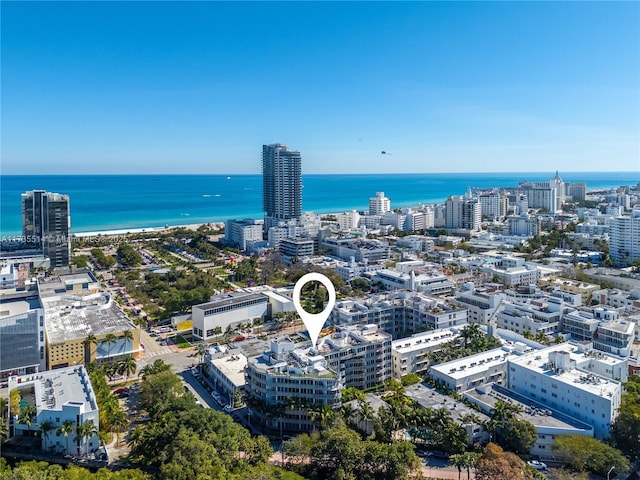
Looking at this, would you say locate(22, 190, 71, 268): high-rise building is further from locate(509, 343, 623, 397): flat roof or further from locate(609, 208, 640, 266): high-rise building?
locate(609, 208, 640, 266): high-rise building

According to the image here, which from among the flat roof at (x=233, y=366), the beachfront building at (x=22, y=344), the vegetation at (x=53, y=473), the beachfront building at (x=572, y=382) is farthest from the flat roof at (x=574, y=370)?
the beachfront building at (x=22, y=344)

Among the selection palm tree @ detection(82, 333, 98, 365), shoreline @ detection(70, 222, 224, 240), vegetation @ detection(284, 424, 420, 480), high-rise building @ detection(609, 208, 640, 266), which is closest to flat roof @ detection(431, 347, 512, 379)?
vegetation @ detection(284, 424, 420, 480)

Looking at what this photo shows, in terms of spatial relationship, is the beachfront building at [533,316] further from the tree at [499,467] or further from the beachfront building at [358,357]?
the tree at [499,467]

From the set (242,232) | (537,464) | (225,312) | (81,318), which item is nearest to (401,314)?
(225,312)

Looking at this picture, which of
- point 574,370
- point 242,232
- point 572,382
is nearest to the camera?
point 572,382

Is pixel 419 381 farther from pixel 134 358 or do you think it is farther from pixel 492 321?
pixel 134 358

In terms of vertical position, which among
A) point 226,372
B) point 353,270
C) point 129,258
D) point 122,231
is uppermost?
point 122,231

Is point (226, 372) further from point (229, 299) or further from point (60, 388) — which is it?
point (229, 299)
